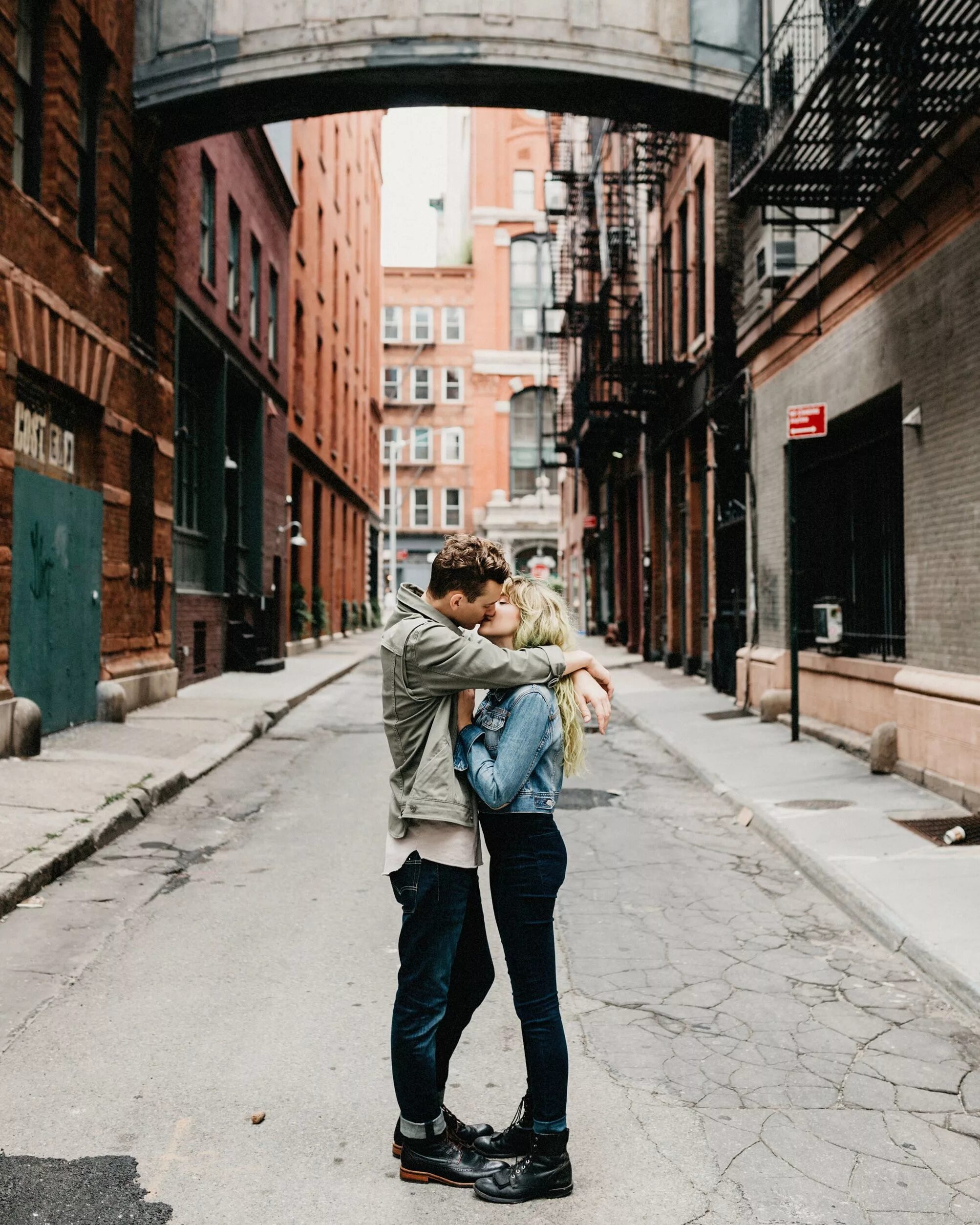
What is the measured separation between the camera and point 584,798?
996cm

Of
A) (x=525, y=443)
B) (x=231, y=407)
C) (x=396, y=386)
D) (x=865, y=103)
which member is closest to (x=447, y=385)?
(x=396, y=386)

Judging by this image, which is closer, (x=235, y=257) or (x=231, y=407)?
(x=235, y=257)

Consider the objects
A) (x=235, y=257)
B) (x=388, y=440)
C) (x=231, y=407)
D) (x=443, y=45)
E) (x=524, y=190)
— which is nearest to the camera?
(x=443, y=45)

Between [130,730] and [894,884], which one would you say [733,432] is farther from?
[894,884]

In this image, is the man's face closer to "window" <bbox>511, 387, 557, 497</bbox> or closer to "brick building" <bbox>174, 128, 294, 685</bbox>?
"brick building" <bbox>174, 128, 294, 685</bbox>

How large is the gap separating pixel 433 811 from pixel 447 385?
207 ft

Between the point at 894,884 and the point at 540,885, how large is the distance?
4.04m

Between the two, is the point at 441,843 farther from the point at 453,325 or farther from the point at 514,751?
the point at 453,325

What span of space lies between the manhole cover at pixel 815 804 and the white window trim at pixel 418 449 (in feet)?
185

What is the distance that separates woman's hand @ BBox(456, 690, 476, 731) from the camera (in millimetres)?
3438

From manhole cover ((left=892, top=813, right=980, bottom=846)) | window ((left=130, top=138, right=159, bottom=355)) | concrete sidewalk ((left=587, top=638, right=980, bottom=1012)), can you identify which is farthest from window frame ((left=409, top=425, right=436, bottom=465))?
manhole cover ((left=892, top=813, right=980, bottom=846))

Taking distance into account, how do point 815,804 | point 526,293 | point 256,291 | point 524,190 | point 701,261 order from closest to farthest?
1. point 815,804
2. point 701,261
3. point 256,291
4. point 526,293
5. point 524,190

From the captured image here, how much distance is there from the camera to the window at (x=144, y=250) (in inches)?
614

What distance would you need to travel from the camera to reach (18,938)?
586cm
